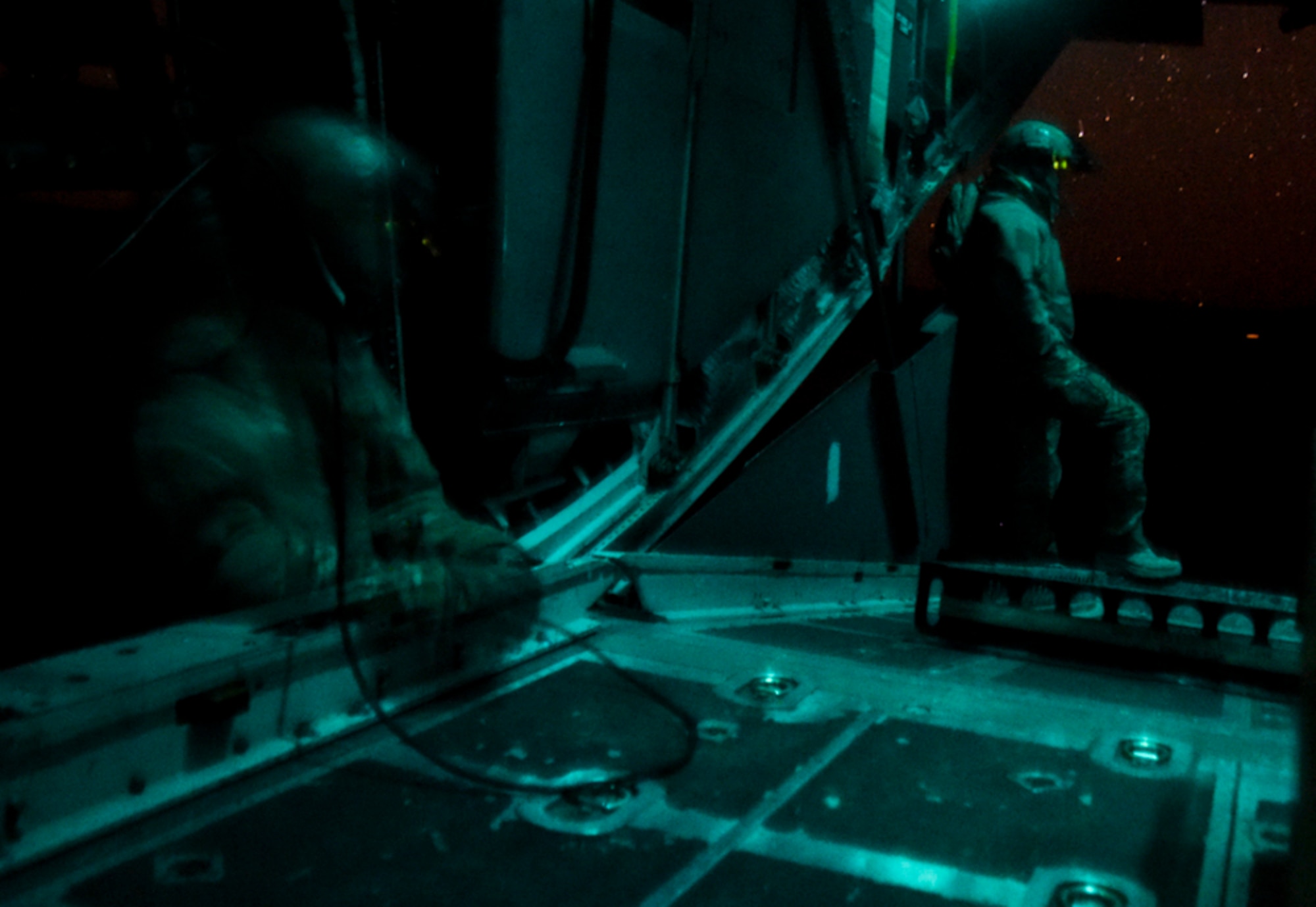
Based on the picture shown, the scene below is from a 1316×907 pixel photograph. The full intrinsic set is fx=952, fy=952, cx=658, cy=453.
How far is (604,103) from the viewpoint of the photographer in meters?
3.04

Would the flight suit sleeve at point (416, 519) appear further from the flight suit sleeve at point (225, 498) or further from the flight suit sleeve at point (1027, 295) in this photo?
the flight suit sleeve at point (1027, 295)

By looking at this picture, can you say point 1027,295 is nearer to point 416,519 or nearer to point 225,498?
point 416,519

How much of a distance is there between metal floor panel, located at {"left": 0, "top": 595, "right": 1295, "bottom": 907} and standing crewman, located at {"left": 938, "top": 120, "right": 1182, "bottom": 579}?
3031 millimetres

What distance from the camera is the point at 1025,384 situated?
200 inches

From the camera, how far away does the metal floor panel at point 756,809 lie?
1236 millimetres

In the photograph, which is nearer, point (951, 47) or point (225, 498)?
point (225, 498)

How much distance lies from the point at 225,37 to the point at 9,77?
28.7 inches

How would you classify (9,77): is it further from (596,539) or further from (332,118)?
(596,539)

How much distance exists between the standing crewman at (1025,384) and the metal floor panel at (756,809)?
3.03 meters

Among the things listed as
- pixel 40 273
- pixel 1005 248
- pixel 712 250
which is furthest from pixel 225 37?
pixel 1005 248

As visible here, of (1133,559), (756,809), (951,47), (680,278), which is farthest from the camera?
(951,47)

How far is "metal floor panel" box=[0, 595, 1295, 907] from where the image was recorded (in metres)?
1.24

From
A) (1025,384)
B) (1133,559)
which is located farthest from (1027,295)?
(1133,559)

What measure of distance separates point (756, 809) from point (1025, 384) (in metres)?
4.13
